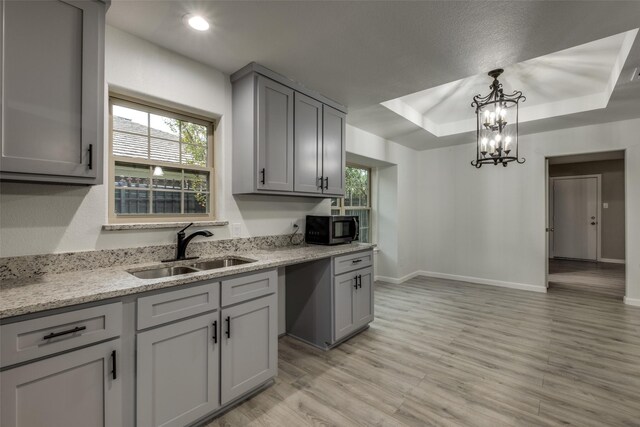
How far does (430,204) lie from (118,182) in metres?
4.98

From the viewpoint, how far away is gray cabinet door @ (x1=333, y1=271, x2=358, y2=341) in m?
2.72

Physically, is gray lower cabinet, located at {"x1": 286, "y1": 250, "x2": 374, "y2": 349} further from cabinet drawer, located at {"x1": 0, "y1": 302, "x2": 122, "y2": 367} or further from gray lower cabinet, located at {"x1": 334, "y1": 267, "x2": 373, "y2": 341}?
cabinet drawer, located at {"x1": 0, "y1": 302, "x2": 122, "y2": 367}

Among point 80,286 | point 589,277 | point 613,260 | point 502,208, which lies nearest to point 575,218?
point 613,260

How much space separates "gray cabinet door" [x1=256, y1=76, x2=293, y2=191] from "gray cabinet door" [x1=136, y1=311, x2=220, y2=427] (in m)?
1.19

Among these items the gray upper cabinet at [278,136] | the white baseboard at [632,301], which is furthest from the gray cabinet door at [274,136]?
the white baseboard at [632,301]

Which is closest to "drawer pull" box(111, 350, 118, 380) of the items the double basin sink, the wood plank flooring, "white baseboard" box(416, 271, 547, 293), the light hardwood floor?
the double basin sink

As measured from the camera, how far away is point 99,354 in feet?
4.46

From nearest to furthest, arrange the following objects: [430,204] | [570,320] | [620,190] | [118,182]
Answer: [118,182] < [570,320] < [430,204] < [620,190]

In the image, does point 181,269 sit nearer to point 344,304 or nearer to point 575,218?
point 344,304

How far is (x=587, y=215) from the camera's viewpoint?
285 inches

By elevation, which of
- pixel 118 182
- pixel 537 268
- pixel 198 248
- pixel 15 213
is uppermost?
pixel 118 182

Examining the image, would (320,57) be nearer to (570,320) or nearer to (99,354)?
(99,354)

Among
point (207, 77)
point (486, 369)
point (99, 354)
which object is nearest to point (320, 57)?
point (207, 77)

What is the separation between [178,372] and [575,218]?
914 cm
